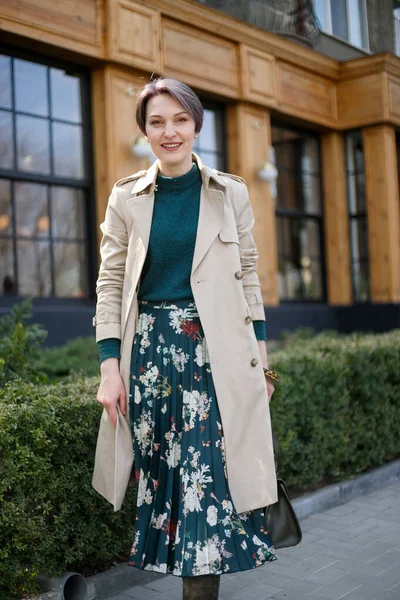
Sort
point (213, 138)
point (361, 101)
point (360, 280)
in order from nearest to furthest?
1. point (213, 138)
2. point (361, 101)
3. point (360, 280)

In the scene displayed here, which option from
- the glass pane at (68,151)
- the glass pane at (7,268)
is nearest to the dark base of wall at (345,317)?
the glass pane at (68,151)

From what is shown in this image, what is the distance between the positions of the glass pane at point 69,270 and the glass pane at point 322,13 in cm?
649

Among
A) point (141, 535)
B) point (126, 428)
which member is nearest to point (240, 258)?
point (126, 428)

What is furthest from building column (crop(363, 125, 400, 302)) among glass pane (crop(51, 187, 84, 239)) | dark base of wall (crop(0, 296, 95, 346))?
dark base of wall (crop(0, 296, 95, 346))

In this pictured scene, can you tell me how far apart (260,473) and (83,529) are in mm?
1165

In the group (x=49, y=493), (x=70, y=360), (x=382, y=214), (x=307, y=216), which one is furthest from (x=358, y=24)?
(x=49, y=493)

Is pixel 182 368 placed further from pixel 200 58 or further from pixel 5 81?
pixel 200 58

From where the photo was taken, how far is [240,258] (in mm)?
2984

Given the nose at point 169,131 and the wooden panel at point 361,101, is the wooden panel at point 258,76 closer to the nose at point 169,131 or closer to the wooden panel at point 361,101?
→ the wooden panel at point 361,101

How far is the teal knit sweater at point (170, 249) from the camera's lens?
2.86 m

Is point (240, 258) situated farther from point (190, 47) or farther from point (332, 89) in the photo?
point (332, 89)

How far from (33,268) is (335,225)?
19.2 ft

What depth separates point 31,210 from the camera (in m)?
7.88

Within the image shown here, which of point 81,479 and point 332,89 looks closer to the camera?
point 81,479
